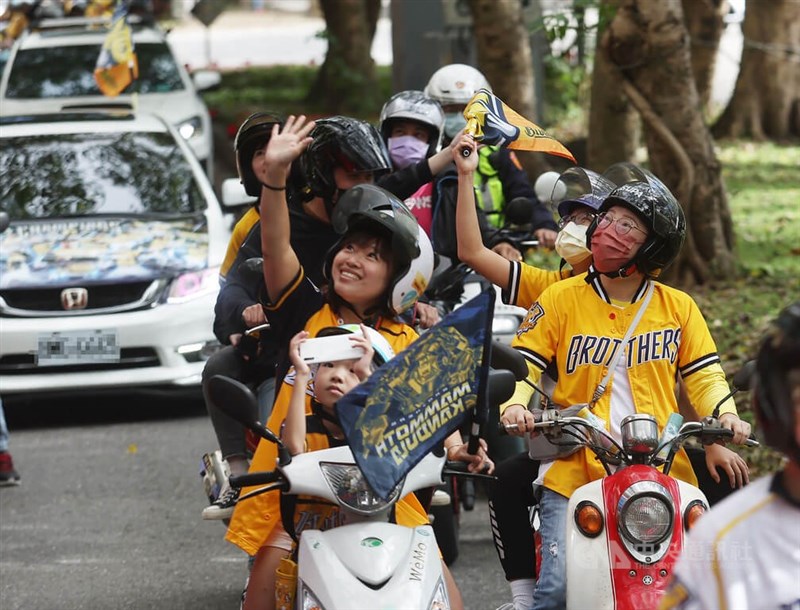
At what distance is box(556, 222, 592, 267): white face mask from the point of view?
532 cm

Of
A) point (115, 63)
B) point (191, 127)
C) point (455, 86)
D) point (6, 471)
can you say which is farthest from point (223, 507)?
point (191, 127)

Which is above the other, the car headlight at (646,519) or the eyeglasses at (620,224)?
the eyeglasses at (620,224)

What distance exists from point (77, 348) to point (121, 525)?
6.84ft

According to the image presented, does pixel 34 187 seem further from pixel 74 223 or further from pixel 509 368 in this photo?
pixel 509 368

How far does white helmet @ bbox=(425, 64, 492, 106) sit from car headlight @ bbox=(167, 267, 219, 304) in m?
2.70

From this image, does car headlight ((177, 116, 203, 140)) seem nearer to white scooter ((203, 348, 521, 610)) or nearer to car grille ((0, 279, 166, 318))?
car grille ((0, 279, 166, 318))

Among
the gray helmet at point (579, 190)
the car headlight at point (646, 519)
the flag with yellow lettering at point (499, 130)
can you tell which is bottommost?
the car headlight at point (646, 519)

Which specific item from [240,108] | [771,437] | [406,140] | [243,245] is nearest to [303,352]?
[771,437]

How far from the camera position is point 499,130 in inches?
206

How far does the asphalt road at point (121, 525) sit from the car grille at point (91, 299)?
77 centimetres

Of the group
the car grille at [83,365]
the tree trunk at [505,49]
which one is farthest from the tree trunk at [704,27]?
the car grille at [83,365]

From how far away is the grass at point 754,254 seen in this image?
31.7 ft

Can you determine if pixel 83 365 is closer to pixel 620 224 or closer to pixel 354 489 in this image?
pixel 620 224

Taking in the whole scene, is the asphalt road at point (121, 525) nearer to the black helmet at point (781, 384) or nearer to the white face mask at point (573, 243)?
the white face mask at point (573, 243)
